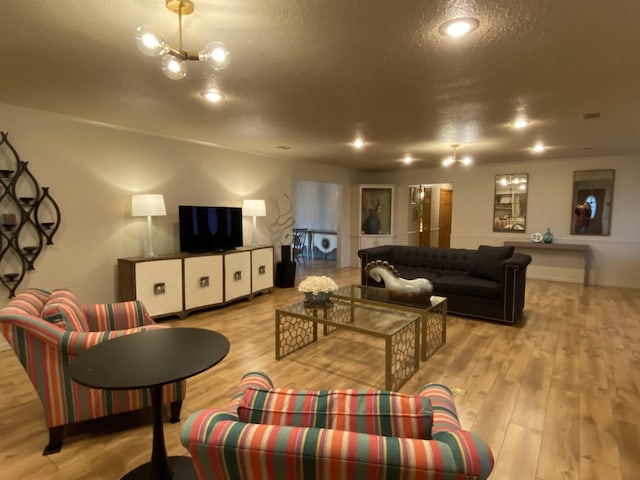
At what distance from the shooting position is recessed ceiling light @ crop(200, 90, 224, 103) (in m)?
2.90

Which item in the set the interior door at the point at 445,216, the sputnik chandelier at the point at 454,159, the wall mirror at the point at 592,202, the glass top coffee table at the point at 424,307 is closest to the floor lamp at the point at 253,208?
the glass top coffee table at the point at 424,307

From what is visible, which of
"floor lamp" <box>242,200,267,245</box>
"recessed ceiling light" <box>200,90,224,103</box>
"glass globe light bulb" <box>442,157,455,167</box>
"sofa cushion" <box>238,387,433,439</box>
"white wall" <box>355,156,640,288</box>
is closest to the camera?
"sofa cushion" <box>238,387,433,439</box>

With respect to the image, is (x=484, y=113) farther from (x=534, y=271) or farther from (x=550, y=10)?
(x=534, y=271)

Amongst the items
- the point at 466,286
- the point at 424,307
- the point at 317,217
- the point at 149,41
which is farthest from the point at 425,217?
the point at 149,41

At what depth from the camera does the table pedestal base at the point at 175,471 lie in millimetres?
1790

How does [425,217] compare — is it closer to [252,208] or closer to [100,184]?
[252,208]

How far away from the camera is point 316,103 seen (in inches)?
126

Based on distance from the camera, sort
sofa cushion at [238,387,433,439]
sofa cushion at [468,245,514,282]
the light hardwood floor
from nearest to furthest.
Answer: sofa cushion at [238,387,433,439]
the light hardwood floor
sofa cushion at [468,245,514,282]

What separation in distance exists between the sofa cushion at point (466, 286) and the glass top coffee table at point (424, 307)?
657mm

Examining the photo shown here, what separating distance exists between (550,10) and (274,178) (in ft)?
16.2

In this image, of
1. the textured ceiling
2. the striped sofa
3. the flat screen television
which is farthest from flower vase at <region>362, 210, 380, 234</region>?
the striped sofa

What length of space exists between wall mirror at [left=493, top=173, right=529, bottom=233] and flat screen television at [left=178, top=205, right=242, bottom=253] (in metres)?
5.18

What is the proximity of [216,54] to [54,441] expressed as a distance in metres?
2.30

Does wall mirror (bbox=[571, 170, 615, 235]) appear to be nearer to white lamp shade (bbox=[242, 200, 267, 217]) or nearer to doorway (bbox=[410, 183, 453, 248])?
doorway (bbox=[410, 183, 453, 248])
